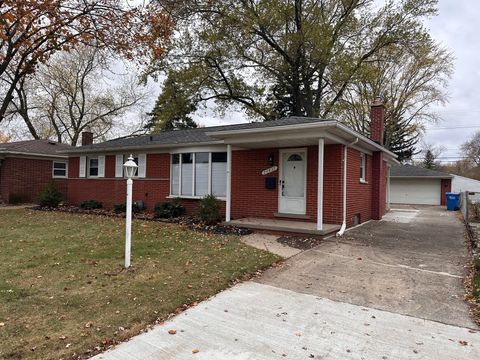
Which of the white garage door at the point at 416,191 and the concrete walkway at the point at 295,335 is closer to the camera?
the concrete walkway at the point at 295,335

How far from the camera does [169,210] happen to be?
12664mm

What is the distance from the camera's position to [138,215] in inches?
536

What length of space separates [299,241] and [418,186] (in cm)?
2310

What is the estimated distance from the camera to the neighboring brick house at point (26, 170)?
19.0 meters

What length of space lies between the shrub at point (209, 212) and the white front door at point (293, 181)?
2.05m

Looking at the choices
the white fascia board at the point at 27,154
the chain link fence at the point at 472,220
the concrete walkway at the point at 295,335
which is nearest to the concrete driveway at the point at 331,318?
the concrete walkway at the point at 295,335

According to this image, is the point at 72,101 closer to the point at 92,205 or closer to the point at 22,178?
the point at 22,178

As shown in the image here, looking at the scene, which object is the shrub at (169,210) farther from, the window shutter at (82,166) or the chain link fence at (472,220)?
the chain link fence at (472,220)

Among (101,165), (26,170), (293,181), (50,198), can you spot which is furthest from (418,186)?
(26,170)

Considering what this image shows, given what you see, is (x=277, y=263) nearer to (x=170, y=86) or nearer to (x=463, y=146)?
(x=170, y=86)

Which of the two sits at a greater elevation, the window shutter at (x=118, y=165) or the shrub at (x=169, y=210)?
the window shutter at (x=118, y=165)

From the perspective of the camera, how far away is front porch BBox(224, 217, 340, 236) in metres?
8.79

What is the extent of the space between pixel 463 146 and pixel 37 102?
53348 mm

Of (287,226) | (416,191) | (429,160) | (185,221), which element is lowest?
(185,221)
